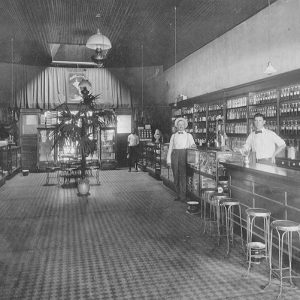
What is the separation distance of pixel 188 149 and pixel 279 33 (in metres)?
3.01

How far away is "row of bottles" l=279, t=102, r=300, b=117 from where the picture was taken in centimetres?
673

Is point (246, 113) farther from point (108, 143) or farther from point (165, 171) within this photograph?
point (108, 143)

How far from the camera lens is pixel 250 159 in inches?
208

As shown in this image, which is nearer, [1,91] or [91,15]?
[91,15]

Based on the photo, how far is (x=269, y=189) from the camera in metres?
4.28

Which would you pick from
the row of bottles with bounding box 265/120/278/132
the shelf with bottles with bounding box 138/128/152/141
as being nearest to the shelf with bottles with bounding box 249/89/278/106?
the row of bottles with bounding box 265/120/278/132

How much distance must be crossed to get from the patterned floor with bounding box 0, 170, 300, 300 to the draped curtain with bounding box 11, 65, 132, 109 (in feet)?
23.2

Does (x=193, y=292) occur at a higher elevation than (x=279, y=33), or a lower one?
lower

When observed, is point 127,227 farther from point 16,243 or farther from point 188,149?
point 188,149

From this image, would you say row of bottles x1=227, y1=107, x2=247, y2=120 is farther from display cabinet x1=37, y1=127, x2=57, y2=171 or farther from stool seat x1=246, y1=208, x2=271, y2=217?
display cabinet x1=37, y1=127, x2=57, y2=171

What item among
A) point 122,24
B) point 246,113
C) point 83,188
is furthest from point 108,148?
point 246,113

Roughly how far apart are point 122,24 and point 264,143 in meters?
5.60

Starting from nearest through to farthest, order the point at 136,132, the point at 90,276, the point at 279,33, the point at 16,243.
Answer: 1. the point at 90,276
2. the point at 16,243
3. the point at 279,33
4. the point at 136,132

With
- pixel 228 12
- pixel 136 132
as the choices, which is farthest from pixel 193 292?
pixel 136 132
